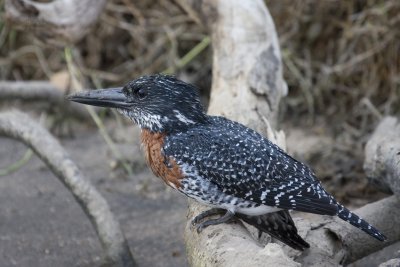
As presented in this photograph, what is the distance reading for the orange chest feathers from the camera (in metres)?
3.59

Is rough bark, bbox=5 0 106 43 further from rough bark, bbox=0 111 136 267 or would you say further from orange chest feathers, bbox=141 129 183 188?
orange chest feathers, bbox=141 129 183 188

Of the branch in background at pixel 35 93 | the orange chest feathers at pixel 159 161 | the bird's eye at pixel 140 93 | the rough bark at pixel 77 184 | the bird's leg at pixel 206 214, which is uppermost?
the bird's eye at pixel 140 93

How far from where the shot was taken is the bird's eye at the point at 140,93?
385cm

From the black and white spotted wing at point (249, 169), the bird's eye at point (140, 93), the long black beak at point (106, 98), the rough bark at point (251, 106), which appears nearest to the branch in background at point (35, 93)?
the rough bark at point (251, 106)

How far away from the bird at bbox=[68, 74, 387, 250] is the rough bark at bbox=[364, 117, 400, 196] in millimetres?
498

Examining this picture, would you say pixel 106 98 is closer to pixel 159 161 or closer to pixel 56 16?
pixel 159 161

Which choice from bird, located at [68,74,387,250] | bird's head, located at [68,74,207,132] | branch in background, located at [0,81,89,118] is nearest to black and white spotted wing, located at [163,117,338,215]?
bird, located at [68,74,387,250]

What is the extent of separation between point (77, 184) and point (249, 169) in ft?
4.62

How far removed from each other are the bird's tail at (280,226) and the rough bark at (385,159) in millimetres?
603

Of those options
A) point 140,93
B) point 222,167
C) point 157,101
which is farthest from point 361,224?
point 140,93

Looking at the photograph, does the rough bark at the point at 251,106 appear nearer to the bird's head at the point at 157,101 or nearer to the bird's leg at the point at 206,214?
the bird's leg at the point at 206,214

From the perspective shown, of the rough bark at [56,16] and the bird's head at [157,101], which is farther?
the rough bark at [56,16]

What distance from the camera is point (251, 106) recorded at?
439cm

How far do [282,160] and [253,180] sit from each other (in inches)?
7.4
